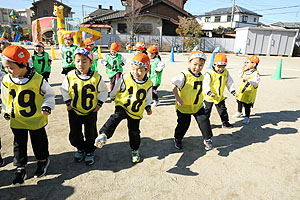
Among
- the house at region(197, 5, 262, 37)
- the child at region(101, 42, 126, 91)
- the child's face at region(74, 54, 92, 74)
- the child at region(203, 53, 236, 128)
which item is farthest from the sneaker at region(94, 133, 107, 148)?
the house at region(197, 5, 262, 37)

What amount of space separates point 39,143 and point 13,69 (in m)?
1.06

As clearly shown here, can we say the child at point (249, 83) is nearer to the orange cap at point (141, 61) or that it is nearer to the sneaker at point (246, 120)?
the sneaker at point (246, 120)

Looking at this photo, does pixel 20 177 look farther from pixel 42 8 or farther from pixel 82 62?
pixel 42 8

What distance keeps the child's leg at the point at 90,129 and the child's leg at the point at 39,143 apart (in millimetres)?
586

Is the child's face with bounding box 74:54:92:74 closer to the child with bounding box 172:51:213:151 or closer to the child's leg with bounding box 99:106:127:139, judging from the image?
the child's leg with bounding box 99:106:127:139

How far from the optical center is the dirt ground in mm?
2600

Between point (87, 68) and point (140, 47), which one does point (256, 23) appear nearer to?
point (140, 47)

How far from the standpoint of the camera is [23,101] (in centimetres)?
249

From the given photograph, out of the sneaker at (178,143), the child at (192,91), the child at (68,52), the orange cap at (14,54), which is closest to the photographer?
the orange cap at (14,54)

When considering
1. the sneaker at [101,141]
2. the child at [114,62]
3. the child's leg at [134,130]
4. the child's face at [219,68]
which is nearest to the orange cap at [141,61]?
the child's leg at [134,130]

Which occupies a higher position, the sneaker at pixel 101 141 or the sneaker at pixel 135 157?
the sneaker at pixel 101 141

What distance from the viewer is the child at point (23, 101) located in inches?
93.7

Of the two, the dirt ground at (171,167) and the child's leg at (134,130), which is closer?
the dirt ground at (171,167)

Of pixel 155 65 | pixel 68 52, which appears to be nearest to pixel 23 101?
pixel 68 52
